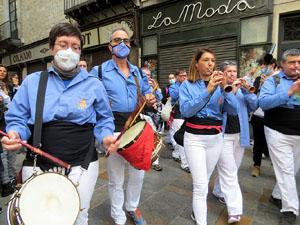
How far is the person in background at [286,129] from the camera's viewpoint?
2605mm

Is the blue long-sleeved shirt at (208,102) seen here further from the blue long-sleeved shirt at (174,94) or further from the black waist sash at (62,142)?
the blue long-sleeved shirt at (174,94)

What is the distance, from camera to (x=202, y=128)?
2355mm

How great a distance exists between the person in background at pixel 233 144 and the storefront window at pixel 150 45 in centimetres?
643

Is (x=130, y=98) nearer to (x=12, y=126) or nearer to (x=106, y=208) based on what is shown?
(x=12, y=126)

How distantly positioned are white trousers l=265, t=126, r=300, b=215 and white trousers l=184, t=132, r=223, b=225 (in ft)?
2.92

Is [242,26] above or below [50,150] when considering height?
above

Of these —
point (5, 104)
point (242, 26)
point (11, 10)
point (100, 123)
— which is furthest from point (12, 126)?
point (11, 10)

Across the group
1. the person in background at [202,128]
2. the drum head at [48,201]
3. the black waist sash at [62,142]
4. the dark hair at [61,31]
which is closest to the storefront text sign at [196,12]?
the person in background at [202,128]

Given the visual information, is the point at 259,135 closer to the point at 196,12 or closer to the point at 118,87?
the point at 118,87

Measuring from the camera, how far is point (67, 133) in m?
1.55

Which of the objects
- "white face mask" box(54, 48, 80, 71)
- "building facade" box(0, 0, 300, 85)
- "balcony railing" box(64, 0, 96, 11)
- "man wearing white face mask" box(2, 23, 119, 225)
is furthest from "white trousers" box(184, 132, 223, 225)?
Answer: "balcony railing" box(64, 0, 96, 11)

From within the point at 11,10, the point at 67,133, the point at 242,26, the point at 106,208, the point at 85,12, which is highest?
the point at 11,10

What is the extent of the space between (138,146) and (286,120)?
1.96 meters

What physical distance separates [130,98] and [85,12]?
1051cm
